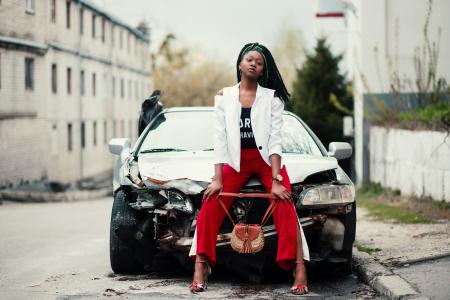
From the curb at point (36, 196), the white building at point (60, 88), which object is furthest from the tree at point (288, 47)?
the curb at point (36, 196)

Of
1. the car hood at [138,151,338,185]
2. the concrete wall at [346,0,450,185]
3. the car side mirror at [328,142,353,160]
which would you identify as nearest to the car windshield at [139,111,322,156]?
the car side mirror at [328,142,353,160]

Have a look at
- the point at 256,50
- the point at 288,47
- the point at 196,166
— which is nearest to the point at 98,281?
the point at 196,166

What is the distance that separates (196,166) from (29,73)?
2838 centimetres

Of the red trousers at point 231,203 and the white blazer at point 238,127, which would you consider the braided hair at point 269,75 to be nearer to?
the white blazer at point 238,127

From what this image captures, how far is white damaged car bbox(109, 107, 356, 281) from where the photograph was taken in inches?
282

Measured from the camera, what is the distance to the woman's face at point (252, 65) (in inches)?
279

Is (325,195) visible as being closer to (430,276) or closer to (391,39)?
(430,276)

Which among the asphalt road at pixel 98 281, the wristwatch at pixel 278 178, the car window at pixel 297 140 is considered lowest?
the asphalt road at pixel 98 281

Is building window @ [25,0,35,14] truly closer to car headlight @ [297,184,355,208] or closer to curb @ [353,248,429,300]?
curb @ [353,248,429,300]

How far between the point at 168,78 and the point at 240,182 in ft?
243

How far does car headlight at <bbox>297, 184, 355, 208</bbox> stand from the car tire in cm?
144

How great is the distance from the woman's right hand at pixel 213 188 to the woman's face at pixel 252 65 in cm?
88

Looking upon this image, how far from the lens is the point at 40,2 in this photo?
35094 mm

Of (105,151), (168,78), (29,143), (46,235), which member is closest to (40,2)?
(29,143)
